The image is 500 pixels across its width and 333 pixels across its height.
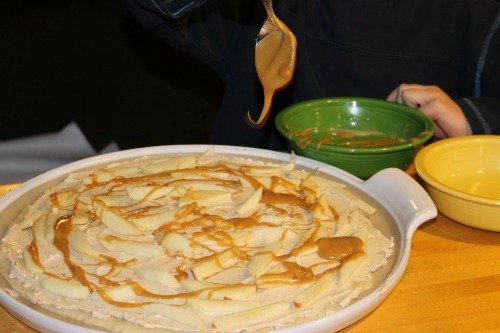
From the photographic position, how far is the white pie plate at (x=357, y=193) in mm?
682

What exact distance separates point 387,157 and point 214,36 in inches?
23.6

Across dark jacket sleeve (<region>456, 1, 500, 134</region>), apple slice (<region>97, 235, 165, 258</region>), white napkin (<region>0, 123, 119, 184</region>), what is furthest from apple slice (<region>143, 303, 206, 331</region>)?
white napkin (<region>0, 123, 119, 184</region>)

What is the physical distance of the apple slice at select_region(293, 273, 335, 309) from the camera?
2.35ft

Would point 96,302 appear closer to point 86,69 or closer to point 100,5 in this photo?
point 86,69

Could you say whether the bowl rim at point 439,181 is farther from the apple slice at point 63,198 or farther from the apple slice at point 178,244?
the apple slice at point 63,198

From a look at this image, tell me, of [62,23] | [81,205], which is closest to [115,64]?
[62,23]

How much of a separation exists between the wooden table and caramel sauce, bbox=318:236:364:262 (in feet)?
0.21

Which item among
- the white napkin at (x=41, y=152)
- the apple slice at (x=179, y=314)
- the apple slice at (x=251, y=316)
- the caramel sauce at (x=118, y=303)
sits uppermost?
the caramel sauce at (x=118, y=303)

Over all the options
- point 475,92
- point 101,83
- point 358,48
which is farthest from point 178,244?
point 101,83

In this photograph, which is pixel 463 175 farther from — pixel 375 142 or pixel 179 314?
pixel 179 314

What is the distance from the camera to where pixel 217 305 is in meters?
0.71

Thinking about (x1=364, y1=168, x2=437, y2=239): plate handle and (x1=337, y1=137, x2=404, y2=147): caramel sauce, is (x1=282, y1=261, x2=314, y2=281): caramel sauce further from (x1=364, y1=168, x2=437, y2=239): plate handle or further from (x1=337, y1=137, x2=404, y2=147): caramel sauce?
(x1=337, y1=137, x2=404, y2=147): caramel sauce

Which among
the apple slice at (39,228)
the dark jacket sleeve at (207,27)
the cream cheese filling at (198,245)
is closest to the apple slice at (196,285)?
the cream cheese filling at (198,245)

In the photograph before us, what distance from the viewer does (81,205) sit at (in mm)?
905
